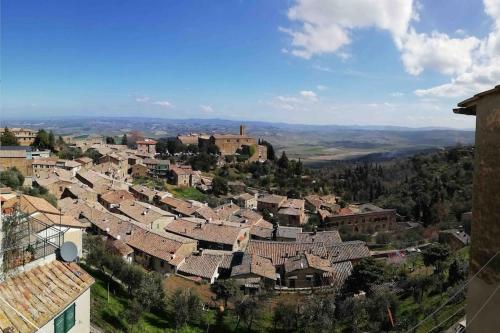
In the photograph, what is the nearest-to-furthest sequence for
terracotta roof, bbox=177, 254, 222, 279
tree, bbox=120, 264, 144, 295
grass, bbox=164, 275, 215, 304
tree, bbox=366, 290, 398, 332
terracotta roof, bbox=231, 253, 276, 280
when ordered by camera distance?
1. tree, bbox=366, 290, 398, 332
2. tree, bbox=120, 264, 144, 295
3. grass, bbox=164, 275, 215, 304
4. terracotta roof, bbox=231, 253, 276, 280
5. terracotta roof, bbox=177, 254, 222, 279

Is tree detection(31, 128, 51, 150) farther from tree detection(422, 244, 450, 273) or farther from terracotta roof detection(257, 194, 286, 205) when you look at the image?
tree detection(422, 244, 450, 273)

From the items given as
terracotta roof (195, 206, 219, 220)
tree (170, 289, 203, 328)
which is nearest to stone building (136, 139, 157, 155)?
terracotta roof (195, 206, 219, 220)

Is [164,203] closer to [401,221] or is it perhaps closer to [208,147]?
[401,221]

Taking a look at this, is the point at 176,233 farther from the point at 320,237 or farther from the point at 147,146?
the point at 147,146

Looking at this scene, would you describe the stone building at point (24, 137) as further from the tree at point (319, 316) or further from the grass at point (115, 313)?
the tree at point (319, 316)

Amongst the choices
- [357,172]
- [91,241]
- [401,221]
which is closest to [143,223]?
[91,241]
